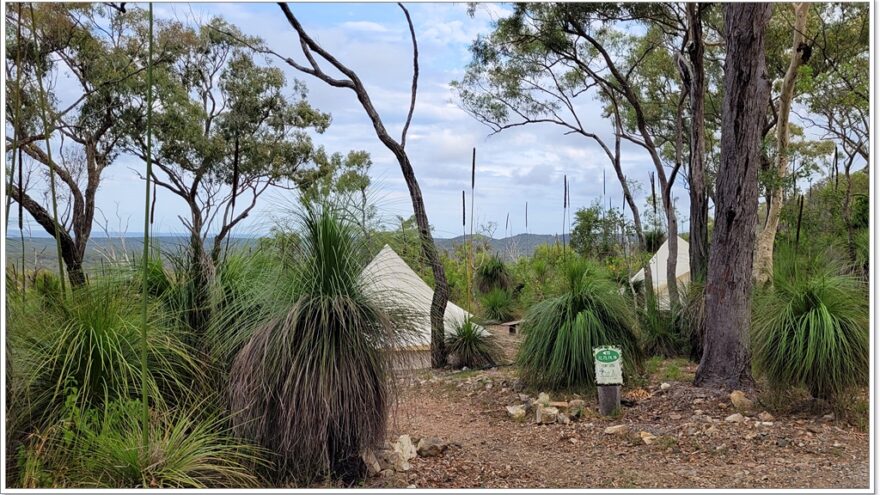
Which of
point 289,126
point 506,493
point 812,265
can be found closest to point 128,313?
point 506,493

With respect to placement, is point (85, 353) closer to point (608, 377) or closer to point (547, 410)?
point (547, 410)

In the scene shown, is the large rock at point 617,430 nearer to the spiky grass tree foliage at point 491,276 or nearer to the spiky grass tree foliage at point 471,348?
the spiky grass tree foliage at point 471,348

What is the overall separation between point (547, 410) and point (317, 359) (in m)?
2.28

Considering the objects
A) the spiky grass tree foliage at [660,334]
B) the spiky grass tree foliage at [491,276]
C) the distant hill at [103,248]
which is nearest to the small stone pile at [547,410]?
the spiky grass tree foliage at [660,334]

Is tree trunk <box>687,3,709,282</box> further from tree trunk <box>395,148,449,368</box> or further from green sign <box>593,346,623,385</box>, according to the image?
green sign <box>593,346,623,385</box>

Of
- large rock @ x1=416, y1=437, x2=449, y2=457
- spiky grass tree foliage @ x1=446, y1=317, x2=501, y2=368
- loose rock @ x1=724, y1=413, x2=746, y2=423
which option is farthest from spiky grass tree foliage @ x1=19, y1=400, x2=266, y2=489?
spiky grass tree foliage @ x1=446, y1=317, x2=501, y2=368

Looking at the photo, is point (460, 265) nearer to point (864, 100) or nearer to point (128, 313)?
point (864, 100)

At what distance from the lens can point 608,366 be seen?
463cm

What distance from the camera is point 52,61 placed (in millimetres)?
9930

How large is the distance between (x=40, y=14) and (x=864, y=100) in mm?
10950

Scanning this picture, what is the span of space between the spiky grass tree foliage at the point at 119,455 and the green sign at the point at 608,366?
270cm

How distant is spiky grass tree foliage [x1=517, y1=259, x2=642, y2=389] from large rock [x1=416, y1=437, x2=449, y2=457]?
1827 millimetres

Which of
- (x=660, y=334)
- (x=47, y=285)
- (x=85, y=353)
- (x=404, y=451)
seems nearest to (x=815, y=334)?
(x=404, y=451)

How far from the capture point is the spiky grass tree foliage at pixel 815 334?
13.2 feet
